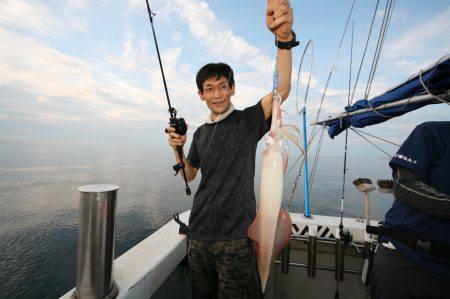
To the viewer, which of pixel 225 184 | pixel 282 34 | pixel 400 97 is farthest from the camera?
pixel 400 97

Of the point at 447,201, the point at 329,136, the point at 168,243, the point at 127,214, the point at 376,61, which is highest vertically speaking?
the point at 376,61

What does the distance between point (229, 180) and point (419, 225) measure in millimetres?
1783

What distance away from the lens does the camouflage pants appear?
2.13m

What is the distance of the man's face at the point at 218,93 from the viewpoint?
2492 mm

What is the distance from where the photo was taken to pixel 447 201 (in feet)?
5.67

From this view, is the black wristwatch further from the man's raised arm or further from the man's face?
the man's face

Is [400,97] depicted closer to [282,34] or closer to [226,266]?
[282,34]

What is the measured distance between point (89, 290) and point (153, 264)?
2.68 feet

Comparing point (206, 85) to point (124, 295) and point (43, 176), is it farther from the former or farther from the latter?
point (43, 176)

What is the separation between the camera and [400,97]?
339cm

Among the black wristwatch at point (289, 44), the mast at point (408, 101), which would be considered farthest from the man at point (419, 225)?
the black wristwatch at point (289, 44)

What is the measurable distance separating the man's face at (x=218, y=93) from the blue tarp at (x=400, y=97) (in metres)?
2.40

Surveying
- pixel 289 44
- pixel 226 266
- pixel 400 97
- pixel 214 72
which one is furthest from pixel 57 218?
pixel 400 97

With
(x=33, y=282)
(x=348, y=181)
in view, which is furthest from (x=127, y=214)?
(x=348, y=181)
